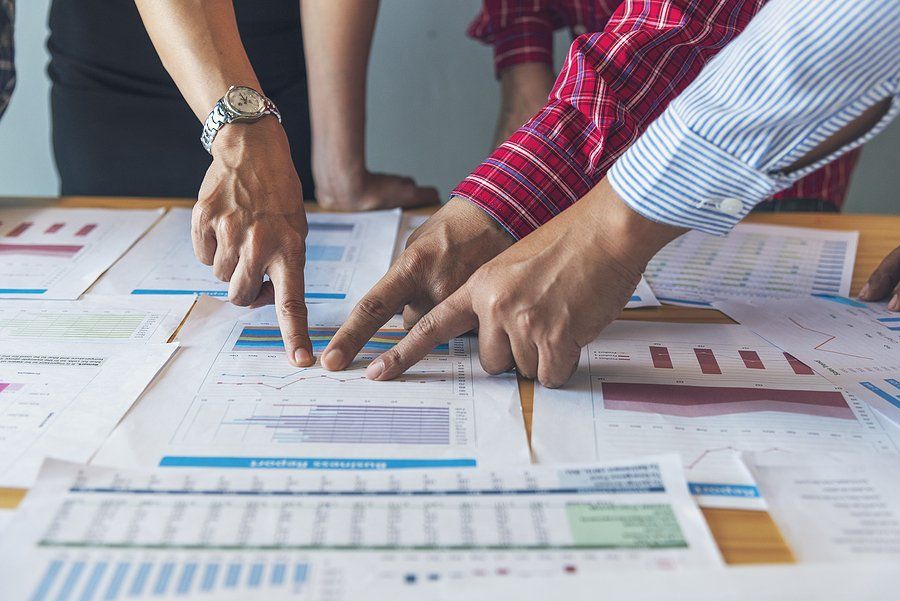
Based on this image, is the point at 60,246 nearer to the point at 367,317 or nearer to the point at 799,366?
the point at 367,317

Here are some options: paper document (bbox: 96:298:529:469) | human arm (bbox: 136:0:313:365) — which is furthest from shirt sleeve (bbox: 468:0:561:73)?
paper document (bbox: 96:298:529:469)

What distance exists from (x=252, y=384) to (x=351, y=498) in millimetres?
199

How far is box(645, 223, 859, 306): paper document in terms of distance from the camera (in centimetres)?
95

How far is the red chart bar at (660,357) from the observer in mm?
747

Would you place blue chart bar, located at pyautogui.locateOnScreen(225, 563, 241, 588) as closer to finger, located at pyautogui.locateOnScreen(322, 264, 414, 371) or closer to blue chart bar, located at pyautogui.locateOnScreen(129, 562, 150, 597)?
blue chart bar, located at pyautogui.locateOnScreen(129, 562, 150, 597)

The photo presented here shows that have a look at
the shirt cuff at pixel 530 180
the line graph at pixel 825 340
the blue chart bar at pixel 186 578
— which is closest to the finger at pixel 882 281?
the line graph at pixel 825 340

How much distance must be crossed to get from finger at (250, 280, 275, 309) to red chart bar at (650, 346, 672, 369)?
0.40 meters

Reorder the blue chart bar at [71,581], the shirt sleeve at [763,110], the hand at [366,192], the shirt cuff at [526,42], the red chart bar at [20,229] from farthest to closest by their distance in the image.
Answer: the shirt cuff at [526,42], the hand at [366,192], the red chart bar at [20,229], the shirt sleeve at [763,110], the blue chart bar at [71,581]

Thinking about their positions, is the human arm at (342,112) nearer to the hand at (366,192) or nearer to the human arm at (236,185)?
the hand at (366,192)

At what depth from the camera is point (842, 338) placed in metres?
0.81

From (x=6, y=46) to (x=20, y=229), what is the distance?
27 cm

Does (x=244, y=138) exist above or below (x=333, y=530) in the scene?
above

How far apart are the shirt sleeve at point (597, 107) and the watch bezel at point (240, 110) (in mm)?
252

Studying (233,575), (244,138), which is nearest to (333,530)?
(233,575)
